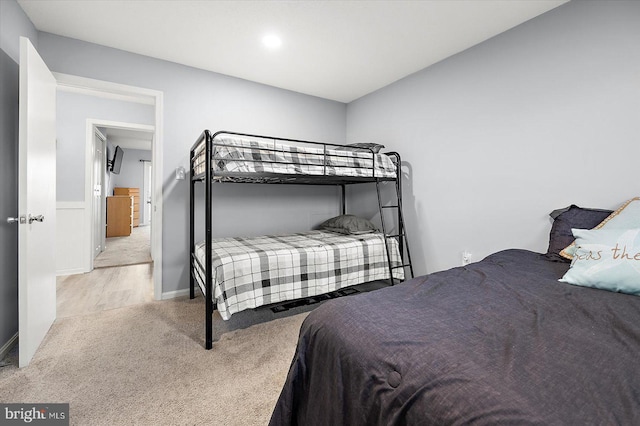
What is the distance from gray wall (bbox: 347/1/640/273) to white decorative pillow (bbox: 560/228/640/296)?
0.62 meters

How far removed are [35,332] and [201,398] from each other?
1310 mm

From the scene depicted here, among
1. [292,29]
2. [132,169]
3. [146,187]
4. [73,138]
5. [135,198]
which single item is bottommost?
[135,198]

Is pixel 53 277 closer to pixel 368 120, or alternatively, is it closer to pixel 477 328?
pixel 477 328

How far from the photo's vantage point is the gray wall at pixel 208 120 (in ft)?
8.50

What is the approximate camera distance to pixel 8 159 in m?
Answer: 1.87

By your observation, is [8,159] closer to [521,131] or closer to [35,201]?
[35,201]

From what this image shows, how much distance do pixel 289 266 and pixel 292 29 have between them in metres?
1.90

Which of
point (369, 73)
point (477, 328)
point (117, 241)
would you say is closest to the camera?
point (477, 328)

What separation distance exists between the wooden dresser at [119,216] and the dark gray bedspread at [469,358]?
721 cm

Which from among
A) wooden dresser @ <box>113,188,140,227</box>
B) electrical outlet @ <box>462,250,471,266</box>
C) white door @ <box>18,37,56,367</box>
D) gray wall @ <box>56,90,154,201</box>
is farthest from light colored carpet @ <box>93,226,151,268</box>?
electrical outlet @ <box>462,250,471,266</box>

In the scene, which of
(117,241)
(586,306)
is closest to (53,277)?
(586,306)

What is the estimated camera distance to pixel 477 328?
0.86 m

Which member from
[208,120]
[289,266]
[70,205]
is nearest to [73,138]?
[70,205]

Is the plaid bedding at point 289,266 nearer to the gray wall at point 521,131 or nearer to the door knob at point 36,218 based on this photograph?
the gray wall at point 521,131
